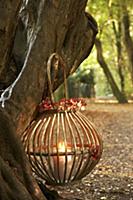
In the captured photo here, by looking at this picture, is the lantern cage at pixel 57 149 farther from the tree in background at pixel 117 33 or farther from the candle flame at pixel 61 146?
the tree in background at pixel 117 33

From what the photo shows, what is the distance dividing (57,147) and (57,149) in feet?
→ 0.06


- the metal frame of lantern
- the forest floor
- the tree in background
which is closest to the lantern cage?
the metal frame of lantern

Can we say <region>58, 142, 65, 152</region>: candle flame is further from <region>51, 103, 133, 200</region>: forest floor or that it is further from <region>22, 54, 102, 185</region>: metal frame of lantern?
<region>51, 103, 133, 200</region>: forest floor

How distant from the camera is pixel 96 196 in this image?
435cm

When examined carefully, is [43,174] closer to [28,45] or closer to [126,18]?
[28,45]

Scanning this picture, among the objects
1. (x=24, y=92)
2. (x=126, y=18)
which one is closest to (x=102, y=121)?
(x=126, y=18)

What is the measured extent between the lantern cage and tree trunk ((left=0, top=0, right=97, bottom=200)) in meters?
0.11

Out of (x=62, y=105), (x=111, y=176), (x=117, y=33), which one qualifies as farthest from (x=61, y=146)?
(x=117, y=33)

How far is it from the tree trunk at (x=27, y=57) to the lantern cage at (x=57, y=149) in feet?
0.37

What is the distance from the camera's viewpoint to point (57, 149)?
374 centimetres

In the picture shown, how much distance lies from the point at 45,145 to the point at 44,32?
0.89 meters

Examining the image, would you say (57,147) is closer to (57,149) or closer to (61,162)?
(57,149)

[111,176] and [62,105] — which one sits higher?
[62,105]

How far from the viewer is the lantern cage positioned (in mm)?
3740
